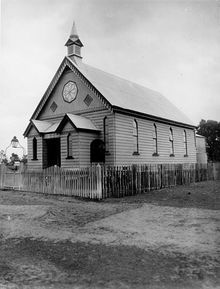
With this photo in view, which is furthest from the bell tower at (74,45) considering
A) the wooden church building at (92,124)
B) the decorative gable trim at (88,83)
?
the decorative gable trim at (88,83)

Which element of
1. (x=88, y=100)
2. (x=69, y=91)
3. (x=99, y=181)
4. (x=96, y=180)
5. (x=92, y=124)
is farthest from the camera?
(x=69, y=91)

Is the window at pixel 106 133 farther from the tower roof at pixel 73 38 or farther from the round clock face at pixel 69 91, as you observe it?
the tower roof at pixel 73 38

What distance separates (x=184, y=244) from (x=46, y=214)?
18.3 ft

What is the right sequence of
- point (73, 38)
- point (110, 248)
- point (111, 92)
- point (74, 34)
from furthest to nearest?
1. point (74, 34)
2. point (73, 38)
3. point (111, 92)
4. point (110, 248)

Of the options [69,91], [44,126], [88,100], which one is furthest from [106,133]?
[44,126]

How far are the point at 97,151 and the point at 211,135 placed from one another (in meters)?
46.5

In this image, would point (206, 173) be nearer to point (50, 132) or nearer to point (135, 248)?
→ point (50, 132)

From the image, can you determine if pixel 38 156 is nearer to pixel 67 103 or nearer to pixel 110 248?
pixel 67 103

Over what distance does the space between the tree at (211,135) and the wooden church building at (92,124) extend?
33.5m

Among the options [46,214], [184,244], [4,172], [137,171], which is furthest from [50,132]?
[184,244]

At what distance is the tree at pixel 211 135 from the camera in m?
Answer: 58.6

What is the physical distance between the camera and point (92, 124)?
68.1 feet

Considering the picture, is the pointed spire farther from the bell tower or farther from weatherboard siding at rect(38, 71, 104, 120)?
weatherboard siding at rect(38, 71, 104, 120)

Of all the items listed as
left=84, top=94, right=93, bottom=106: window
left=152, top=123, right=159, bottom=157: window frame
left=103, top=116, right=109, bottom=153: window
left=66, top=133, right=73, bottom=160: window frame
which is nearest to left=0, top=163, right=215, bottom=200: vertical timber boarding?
left=66, top=133, right=73, bottom=160: window frame
